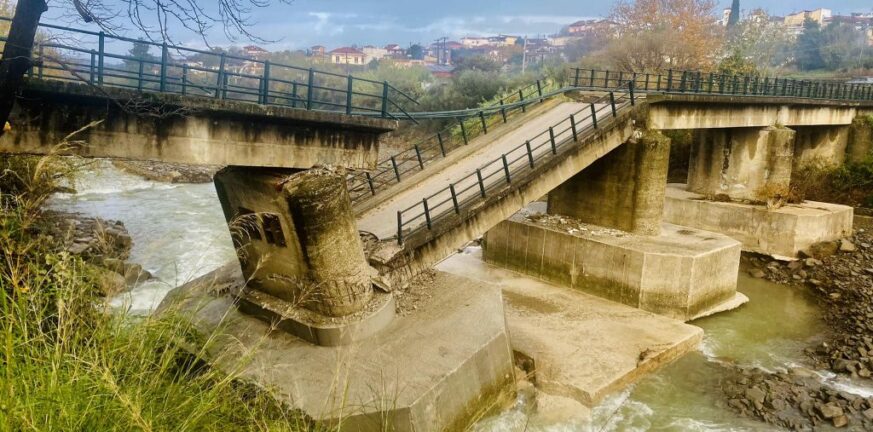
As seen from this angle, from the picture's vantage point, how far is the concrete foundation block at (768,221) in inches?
802

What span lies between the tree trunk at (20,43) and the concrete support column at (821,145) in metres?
29.3

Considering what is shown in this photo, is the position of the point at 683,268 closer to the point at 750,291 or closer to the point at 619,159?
the point at 619,159

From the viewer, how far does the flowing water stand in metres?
10.5

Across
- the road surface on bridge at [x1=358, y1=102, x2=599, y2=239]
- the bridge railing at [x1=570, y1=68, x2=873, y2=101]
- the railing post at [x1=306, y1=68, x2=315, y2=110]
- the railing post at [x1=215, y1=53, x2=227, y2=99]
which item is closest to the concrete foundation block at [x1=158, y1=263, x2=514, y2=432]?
the road surface on bridge at [x1=358, y1=102, x2=599, y2=239]

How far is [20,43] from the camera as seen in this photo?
6.37 metres

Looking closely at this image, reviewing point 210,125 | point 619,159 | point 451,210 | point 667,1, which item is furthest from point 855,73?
point 210,125

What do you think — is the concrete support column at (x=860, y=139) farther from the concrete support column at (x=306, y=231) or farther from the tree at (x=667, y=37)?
the concrete support column at (x=306, y=231)

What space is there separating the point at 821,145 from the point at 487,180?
21386 millimetres

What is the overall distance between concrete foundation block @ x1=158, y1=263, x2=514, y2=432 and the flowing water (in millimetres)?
983

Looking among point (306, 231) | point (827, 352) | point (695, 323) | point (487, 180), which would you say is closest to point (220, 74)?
point (306, 231)

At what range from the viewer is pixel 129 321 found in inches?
209

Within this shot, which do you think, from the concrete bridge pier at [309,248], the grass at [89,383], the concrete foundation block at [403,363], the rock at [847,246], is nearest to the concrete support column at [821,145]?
the rock at [847,246]

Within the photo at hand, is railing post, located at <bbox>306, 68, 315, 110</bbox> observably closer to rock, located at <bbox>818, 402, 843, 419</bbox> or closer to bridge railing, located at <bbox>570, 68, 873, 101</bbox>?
rock, located at <bbox>818, 402, 843, 419</bbox>

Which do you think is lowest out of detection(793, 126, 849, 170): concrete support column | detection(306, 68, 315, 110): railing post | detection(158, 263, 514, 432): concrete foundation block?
detection(158, 263, 514, 432): concrete foundation block
